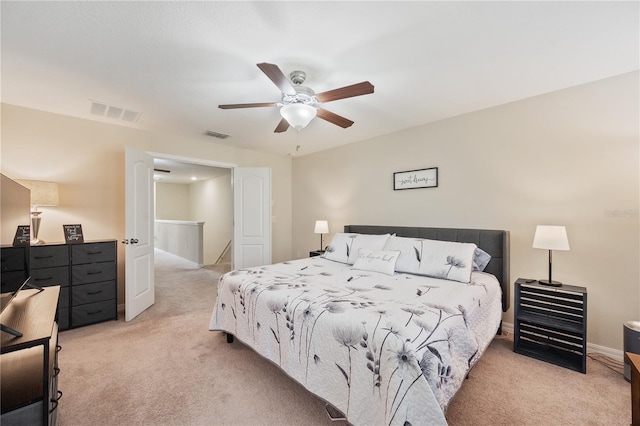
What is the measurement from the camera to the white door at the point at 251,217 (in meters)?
4.66

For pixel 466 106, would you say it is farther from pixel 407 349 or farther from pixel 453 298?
pixel 407 349

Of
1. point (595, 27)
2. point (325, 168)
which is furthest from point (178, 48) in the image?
point (325, 168)

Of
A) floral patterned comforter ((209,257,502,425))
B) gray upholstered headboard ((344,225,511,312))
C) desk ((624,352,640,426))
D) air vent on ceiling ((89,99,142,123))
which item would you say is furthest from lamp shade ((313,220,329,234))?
desk ((624,352,640,426))

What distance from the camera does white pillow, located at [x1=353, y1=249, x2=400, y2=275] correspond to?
274cm

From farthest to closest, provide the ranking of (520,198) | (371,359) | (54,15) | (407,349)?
(520,198), (54,15), (371,359), (407,349)

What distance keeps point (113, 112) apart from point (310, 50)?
2624mm

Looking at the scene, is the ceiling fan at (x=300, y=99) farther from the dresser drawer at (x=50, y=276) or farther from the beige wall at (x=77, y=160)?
the dresser drawer at (x=50, y=276)

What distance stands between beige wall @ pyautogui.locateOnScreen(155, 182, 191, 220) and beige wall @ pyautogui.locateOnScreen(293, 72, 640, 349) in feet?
26.8

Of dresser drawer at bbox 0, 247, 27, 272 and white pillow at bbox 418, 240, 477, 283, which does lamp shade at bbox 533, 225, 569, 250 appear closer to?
white pillow at bbox 418, 240, 477, 283

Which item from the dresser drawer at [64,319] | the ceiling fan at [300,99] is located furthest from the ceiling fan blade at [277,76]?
the dresser drawer at [64,319]

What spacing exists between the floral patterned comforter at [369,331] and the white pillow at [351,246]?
24.0 inches

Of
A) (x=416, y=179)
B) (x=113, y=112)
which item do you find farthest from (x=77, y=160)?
(x=416, y=179)

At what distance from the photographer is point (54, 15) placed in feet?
5.32

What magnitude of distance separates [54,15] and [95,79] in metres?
0.84
